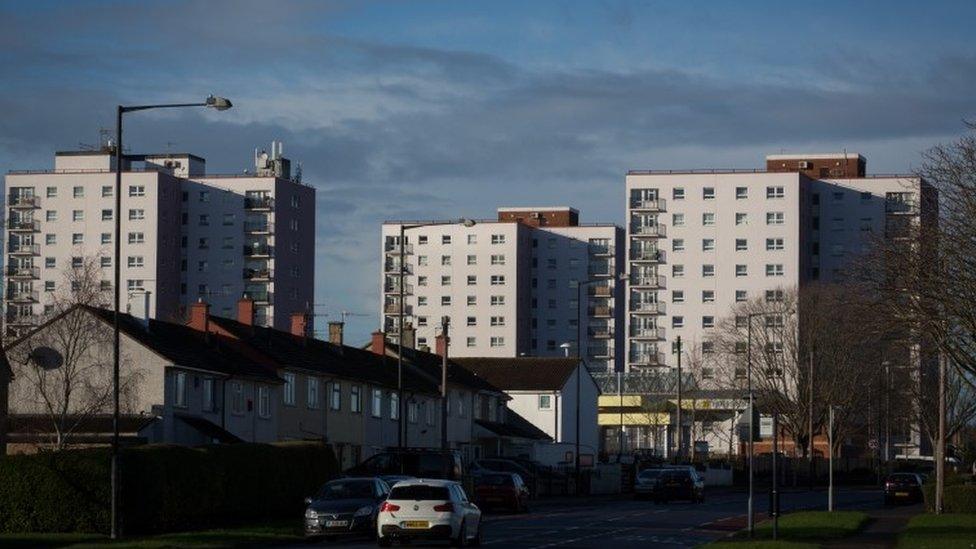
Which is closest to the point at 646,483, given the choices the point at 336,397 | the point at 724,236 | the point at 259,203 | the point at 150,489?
the point at 336,397

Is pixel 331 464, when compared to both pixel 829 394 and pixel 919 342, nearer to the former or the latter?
pixel 919 342

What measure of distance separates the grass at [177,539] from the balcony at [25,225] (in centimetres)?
12445

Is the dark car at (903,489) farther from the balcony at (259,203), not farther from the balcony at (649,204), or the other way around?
the balcony at (259,203)

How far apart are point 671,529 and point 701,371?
3643 inches

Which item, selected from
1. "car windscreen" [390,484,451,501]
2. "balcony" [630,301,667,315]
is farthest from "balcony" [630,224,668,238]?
"car windscreen" [390,484,451,501]

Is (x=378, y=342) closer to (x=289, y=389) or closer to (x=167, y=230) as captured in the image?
(x=289, y=389)

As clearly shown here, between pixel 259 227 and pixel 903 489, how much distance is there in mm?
96527

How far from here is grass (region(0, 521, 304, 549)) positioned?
34.4 metres

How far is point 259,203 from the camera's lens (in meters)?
159

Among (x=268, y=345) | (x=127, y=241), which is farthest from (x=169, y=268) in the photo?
(x=268, y=345)

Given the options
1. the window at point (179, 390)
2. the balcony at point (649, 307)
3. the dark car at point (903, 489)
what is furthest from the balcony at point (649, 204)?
the window at point (179, 390)

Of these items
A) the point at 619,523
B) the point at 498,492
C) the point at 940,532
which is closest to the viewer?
the point at 940,532

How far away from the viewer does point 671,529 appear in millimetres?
46781

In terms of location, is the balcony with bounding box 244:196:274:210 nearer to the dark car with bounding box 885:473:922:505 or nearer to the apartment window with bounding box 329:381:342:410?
the apartment window with bounding box 329:381:342:410
